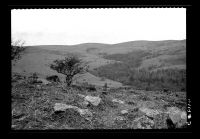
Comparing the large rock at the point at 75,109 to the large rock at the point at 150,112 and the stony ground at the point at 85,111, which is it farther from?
the large rock at the point at 150,112

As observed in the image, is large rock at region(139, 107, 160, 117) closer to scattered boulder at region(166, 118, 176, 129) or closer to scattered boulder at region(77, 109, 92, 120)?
scattered boulder at region(166, 118, 176, 129)

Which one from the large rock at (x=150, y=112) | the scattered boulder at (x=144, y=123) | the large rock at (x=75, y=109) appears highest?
the large rock at (x=75, y=109)

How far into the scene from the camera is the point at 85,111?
714 cm

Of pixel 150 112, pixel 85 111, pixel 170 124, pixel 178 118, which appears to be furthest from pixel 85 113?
pixel 178 118

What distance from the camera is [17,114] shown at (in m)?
6.84

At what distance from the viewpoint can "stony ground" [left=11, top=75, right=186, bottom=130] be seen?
6.46 m

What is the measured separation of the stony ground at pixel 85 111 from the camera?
21.2 ft

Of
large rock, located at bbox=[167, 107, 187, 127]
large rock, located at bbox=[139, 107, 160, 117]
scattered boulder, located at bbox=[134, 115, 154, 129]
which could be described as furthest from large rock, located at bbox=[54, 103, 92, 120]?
large rock, located at bbox=[167, 107, 187, 127]

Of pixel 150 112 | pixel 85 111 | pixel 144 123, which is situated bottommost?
pixel 144 123

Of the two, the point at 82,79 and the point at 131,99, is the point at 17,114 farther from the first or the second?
the point at 82,79

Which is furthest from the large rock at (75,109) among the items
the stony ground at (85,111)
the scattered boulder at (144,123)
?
the scattered boulder at (144,123)

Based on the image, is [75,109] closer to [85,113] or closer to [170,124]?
[85,113]
